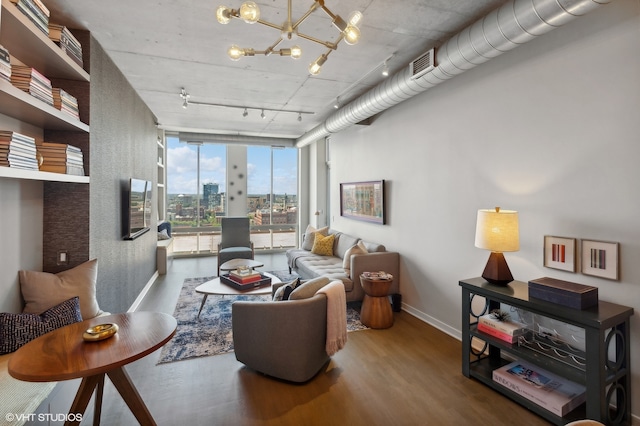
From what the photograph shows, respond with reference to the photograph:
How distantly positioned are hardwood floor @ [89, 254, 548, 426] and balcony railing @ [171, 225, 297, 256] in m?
5.35

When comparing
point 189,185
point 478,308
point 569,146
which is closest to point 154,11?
point 569,146

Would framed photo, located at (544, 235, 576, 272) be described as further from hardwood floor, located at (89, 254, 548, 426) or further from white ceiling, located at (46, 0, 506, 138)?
white ceiling, located at (46, 0, 506, 138)

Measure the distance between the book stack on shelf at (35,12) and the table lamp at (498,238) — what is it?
3578 millimetres

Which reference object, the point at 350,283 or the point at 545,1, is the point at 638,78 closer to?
the point at 545,1

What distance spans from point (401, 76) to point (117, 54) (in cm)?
305

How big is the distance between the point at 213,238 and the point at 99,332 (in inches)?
260

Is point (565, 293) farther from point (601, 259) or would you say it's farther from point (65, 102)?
point (65, 102)

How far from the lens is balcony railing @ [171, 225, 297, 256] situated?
7863 mm

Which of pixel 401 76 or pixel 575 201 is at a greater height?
pixel 401 76

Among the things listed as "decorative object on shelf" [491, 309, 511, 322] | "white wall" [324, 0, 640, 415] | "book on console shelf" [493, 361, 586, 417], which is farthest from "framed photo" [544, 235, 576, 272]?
"book on console shelf" [493, 361, 586, 417]

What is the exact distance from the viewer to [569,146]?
2.35 meters

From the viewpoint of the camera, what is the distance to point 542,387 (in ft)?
7.36

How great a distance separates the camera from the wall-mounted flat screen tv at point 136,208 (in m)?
3.69

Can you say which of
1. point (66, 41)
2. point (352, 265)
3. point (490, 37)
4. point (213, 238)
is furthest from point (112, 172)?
point (213, 238)
